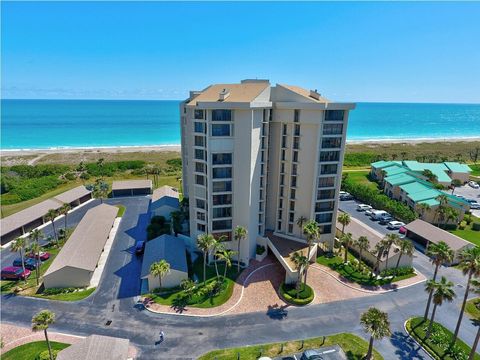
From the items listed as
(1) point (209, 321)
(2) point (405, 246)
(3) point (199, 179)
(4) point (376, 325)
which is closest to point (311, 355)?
(4) point (376, 325)

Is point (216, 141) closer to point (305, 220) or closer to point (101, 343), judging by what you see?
point (305, 220)

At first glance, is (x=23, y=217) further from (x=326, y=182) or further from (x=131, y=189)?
(x=326, y=182)

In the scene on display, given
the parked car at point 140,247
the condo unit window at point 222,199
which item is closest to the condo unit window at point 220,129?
the condo unit window at point 222,199

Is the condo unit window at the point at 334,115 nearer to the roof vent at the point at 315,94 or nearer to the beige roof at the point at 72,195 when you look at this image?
the roof vent at the point at 315,94

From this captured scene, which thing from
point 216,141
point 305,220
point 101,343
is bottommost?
point 101,343

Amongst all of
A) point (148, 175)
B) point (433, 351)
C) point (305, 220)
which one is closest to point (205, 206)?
point (305, 220)

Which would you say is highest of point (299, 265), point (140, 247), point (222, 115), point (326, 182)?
point (222, 115)
